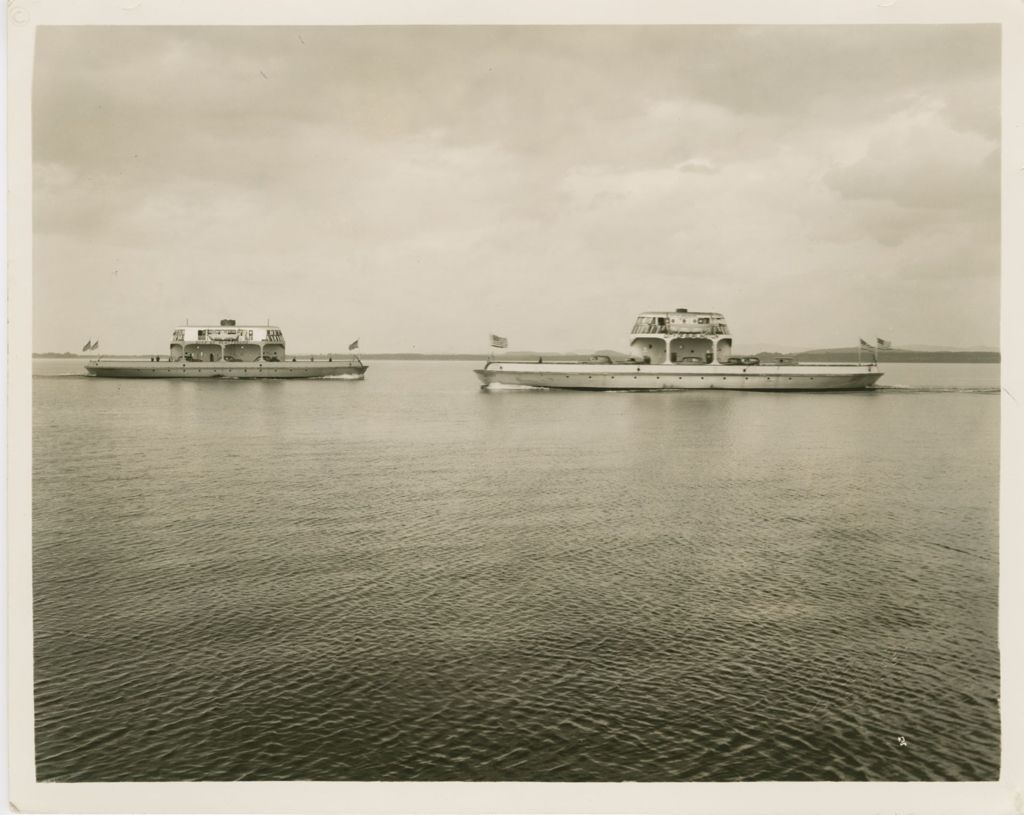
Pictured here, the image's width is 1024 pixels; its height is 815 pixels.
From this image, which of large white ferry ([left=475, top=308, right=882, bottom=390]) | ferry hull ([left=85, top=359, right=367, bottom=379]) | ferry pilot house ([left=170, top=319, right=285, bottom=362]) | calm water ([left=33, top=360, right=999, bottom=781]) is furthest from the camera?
large white ferry ([left=475, top=308, right=882, bottom=390])

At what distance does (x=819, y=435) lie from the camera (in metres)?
19.7

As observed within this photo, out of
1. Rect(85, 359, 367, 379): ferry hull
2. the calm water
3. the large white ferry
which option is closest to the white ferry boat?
Rect(85, 359, 367, 379): ferry hull

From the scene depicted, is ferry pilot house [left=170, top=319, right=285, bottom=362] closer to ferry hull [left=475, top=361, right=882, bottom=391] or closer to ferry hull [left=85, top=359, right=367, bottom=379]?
ferry hull [left=85, top=359, right=367, bottom=379]

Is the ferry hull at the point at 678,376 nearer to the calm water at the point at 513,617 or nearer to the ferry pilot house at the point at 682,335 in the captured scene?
the ferry pilot house at the point at 682,335

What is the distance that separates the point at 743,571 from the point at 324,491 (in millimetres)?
8294

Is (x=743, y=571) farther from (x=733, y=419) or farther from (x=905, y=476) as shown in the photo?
(x=733, y=419)

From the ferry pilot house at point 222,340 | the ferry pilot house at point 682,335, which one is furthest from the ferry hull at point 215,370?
the ferry pilot house at point 682,335

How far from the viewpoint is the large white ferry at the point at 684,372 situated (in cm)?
2720

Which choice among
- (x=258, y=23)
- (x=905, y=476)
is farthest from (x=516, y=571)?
(x=905, y=476)

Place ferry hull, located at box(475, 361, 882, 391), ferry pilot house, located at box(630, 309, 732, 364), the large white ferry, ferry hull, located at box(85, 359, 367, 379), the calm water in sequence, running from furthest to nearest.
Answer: ferry hull, located at box(475, 361, 882, 391) < the large white ferry < ferry hull, located at box(85, 359, 367, 379) < ferry pilot house, located at box(630, 309, 732, 364) < the calm water

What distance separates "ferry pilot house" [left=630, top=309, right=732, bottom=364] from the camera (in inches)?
604

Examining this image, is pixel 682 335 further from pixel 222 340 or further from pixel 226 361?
pixel 226 361

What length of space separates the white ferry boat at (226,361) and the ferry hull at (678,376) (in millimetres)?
9528

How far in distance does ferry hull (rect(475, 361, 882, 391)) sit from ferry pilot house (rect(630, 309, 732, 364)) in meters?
0.82
